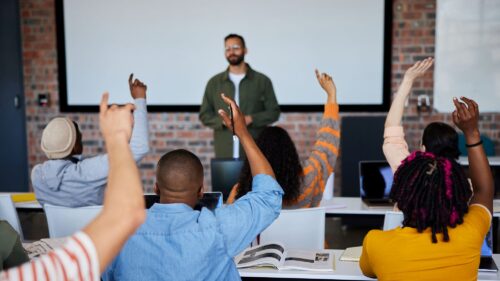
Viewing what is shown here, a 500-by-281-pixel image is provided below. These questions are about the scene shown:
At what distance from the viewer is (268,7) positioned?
5699mm

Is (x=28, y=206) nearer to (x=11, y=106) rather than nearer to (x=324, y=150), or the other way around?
(x=324, y=150)

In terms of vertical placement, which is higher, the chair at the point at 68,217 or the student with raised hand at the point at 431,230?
the student with raised hand at the point at 431,230

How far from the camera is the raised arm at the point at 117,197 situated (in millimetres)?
851

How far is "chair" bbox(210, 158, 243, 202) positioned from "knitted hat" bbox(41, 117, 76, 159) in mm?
1030

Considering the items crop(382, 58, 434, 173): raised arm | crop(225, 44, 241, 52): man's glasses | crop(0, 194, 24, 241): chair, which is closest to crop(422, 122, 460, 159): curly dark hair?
crop(382, 58, 434, 173): raised arm

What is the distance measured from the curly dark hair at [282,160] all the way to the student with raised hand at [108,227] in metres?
1.75

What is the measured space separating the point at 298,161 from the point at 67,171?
3.65 feet

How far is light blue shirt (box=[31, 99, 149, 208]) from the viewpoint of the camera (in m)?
2.73

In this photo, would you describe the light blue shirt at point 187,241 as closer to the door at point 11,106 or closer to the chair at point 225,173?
the chair at point 225,173

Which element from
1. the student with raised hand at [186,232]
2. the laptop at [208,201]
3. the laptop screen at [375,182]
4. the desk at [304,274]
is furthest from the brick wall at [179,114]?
the student with raised hand at [186,232]

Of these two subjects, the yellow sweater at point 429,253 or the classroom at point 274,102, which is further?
the classroom at point 274,102

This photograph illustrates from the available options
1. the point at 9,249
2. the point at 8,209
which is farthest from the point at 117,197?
the point at 8,209

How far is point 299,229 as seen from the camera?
271cm

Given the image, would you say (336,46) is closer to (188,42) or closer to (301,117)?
(301,117)
